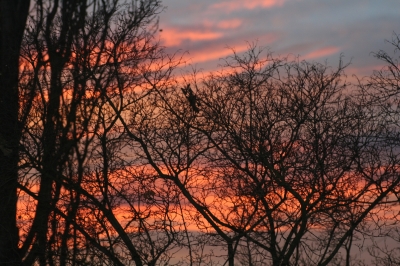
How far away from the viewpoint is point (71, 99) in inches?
605

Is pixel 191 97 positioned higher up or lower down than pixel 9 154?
higher up

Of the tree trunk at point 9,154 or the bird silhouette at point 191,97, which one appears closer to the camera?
the tree trunk at point 9,154

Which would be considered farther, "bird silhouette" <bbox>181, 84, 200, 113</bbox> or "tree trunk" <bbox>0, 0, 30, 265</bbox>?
"bird silhouette" <bbox>181, 84, 200, 113</bbox>

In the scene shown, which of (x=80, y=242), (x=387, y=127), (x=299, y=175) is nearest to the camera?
(x=80, y=242)

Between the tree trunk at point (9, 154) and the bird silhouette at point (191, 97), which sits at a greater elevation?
the bird silhouette at point (191, 97)

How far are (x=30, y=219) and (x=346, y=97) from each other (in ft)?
29.0

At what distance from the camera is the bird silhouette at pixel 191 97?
53.7ft

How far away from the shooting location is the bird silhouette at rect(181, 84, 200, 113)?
1637cm

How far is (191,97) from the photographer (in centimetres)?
1636

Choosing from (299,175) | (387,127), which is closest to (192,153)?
(299,175)

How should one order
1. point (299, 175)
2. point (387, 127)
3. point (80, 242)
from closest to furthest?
1. point (80, 242)
2. point (299, 175)
3. point (387, 127)

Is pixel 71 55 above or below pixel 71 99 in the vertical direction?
above

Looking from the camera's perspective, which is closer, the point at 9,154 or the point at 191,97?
the point at 9,154

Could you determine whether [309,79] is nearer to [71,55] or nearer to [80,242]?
[71,55]
